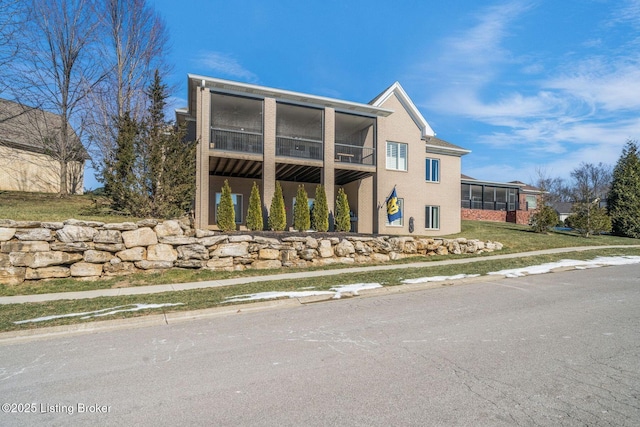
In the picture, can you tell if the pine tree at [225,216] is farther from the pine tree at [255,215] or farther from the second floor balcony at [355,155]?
the second floor balcony at [355,155]

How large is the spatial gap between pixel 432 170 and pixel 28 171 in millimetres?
26307

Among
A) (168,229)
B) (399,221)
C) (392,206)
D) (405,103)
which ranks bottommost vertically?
(168,229)

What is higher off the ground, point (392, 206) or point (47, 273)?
point (392, 206)

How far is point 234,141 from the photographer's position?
1850 cm

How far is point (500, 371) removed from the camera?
155 inches

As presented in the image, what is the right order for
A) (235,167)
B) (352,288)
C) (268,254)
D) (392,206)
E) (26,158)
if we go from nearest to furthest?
(352,288) → (268,254) → (235,167) → (392,206) → (26,158)

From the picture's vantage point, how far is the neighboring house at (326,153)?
16.8 metres

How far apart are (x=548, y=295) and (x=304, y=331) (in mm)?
5609

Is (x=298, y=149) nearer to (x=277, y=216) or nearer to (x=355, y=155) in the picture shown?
(x=355, y=155)

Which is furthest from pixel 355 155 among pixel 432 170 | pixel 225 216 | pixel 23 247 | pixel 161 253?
pixel 23 247

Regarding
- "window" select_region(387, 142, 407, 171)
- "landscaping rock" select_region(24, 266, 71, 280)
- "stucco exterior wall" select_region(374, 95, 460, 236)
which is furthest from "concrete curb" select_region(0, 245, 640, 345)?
"window" select_region(387, 142, 407, 171)

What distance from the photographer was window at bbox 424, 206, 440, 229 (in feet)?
74.8

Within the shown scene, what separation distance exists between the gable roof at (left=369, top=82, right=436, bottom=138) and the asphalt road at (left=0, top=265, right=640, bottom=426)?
16.3 metres

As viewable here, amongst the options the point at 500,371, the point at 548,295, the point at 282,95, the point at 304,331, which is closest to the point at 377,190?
the point at 282,95
